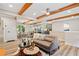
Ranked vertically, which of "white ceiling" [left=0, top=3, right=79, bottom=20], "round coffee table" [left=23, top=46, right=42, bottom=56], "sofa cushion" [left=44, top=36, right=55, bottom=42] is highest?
"white ceiling" [left=0, top=3, right=79, bottom=20]

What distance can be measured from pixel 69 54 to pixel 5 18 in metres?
1.50

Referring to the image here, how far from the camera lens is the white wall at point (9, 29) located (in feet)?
5.93

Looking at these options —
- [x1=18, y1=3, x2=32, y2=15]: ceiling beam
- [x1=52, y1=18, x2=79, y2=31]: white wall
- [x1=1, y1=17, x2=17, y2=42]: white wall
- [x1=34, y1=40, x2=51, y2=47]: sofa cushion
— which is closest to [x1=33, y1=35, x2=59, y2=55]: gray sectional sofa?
[x1=34, y1=40, x2=51, y2=47]: sofa cushion

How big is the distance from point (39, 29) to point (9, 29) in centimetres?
64

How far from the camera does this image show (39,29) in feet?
6.44

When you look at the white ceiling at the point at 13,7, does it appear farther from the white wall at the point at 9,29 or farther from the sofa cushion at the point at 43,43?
the sofa cushion at the point at 43,43

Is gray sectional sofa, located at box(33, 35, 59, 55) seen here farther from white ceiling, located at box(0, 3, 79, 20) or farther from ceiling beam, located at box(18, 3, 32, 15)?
ceiling beam, located at box(18, 3, 32, 15)

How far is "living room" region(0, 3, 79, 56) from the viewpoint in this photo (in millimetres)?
1797

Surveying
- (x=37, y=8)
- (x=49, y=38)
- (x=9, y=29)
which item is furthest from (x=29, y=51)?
(x=37, y=8)

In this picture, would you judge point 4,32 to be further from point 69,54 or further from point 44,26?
point 69,54

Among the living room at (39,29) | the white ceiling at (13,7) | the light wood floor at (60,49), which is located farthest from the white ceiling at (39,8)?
the light wood floor at (60,49)

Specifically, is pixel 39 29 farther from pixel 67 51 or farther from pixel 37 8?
pixel 67 51

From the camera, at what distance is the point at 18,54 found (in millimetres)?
1839

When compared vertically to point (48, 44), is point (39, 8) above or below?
above
